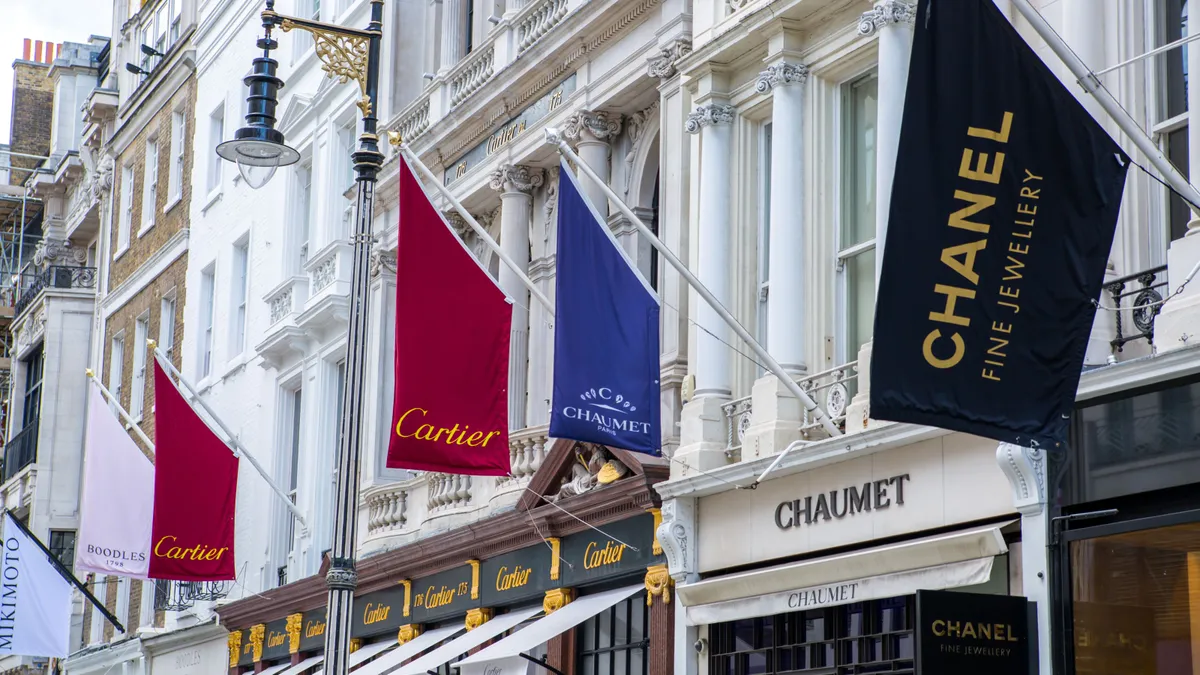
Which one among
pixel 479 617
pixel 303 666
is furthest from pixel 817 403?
pixel 303 666

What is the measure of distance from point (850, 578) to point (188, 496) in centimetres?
1183

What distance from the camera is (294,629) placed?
89.4 feet

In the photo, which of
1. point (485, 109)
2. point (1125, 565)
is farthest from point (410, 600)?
point (1125, 565)

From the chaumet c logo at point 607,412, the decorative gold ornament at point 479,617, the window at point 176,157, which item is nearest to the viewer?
the chaumet c logo at point 607,412

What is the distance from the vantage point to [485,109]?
915 inches

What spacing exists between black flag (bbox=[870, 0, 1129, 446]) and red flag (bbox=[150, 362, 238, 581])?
15318 millimetres

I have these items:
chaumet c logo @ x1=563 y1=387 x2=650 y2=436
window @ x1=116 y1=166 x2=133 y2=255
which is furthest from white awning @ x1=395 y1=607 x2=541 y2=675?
window @ x1=116 y1=166 x2=133 y2=255

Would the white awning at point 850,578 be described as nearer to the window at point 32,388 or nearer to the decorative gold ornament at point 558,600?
the decorative gold ornament at point 558,600

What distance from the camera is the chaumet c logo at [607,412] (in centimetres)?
1592

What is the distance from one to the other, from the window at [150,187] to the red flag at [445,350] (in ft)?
74.1

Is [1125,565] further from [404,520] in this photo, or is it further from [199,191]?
[199,191]

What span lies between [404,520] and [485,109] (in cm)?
539

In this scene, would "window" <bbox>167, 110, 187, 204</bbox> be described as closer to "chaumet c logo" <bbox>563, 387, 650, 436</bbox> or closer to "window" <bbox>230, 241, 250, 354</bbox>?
"window" <bbox>230, 241, 250, 354</bbox>

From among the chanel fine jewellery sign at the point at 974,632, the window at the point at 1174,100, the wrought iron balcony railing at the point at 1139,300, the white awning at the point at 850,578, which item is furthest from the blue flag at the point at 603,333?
the window at the point at 1174,100
